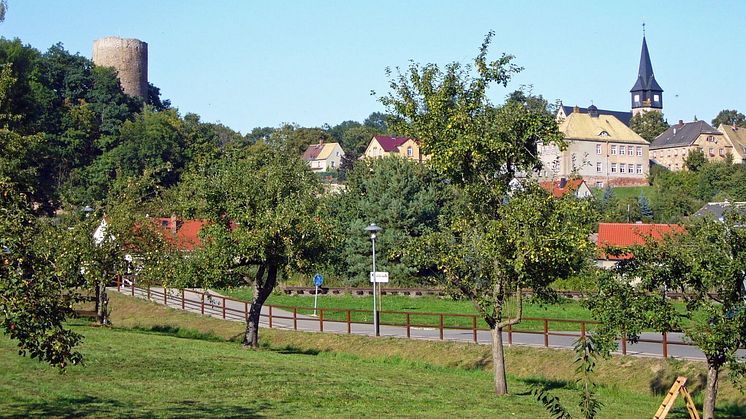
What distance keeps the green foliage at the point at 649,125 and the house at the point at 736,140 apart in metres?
12.3

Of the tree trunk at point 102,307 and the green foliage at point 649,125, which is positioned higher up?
the green foliage at point 649,125

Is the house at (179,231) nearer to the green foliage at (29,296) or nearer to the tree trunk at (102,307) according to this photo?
the tree trunk at (102,307)

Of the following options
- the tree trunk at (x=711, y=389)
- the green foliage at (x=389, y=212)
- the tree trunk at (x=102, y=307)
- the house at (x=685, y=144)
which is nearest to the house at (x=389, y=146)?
the house at (x=685, y=144)

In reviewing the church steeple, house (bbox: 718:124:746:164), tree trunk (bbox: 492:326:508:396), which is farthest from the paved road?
the church steeple

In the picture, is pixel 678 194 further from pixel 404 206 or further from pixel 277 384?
pixel 277 384

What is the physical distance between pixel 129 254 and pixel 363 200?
88.5ft

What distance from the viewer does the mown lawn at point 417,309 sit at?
39125 millimetres

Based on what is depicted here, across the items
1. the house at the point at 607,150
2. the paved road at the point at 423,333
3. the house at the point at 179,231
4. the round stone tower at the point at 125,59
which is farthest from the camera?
the house at the point at 607,150

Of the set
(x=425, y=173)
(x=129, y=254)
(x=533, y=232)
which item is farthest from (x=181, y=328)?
(x=425, y=173)

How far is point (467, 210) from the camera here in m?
22.7

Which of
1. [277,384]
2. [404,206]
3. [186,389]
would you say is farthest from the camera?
[404,206]

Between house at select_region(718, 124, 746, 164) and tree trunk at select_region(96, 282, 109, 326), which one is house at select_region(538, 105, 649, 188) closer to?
house at select_region(718, 124, 746, 164)

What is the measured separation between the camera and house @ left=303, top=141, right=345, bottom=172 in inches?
6644

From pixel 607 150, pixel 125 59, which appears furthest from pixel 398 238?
pixel 607 150
